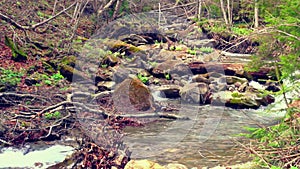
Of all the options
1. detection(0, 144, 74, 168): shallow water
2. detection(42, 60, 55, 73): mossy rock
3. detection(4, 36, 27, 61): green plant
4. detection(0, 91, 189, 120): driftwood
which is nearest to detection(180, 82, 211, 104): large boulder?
detection(0, 91, 189, 120): driftwood

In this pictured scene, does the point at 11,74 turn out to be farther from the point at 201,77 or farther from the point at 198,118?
the point at 201,77

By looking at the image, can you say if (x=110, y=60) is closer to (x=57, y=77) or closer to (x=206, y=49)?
(x=57, y=77)

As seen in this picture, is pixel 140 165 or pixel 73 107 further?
pixel 73 107

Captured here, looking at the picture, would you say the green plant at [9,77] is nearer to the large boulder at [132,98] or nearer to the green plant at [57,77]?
the green plant at [57,77]

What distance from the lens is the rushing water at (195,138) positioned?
22.3ft

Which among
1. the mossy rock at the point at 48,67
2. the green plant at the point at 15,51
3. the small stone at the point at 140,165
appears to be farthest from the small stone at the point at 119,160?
the green plant at the point at 15,51

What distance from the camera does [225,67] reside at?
14844 millimetres

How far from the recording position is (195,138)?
27.0 feet

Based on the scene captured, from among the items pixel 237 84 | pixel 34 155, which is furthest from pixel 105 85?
pixel 34 155

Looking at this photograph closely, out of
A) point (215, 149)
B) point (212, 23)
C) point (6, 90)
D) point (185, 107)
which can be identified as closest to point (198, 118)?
point (185, 107)

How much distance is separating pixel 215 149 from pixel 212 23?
1724cm

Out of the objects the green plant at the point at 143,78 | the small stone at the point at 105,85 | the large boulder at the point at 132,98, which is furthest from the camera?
the green plant at the point at 143,78

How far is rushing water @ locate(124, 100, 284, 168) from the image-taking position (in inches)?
267

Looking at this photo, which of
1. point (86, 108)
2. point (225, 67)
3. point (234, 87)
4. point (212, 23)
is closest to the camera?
point (86, 108)
